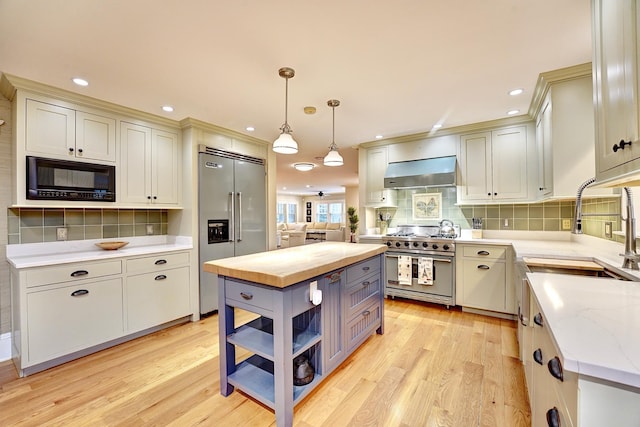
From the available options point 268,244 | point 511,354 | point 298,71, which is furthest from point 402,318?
point 298,71

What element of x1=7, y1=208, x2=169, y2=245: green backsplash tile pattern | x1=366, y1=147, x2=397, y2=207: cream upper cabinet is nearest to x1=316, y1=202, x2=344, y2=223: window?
x1=366, y1=147, x2=397, y2=207: cream upper cabinet

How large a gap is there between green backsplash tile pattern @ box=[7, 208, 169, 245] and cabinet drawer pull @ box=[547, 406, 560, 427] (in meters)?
3.78

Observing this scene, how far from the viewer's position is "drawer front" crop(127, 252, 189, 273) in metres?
2.72

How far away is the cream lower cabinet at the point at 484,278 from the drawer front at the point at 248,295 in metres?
→ 2.70

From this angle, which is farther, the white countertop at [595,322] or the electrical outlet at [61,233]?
the electrical outlet at [61,233]

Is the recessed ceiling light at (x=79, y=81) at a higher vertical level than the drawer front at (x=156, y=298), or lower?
higher

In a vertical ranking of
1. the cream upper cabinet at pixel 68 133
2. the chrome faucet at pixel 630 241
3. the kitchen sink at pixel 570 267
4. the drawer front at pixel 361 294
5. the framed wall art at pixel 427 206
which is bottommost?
the drawer front at pixel 361 294

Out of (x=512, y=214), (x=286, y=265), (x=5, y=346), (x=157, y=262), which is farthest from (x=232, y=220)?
(x=512, y=214)

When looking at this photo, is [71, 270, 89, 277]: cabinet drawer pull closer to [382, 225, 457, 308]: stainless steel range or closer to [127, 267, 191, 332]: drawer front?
[127, 267, 191, 332]: drawer front

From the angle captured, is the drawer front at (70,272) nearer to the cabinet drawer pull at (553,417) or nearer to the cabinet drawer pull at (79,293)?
the cabinet drawer pull at (79,293)

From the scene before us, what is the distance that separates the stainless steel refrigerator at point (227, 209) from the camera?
11.0 feet

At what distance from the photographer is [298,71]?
2195mm

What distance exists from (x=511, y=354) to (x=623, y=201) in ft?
4.82

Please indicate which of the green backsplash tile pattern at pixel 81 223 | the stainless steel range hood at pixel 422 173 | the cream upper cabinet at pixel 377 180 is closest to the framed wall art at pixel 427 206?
the cream upper cabinet at pixel 377 180
